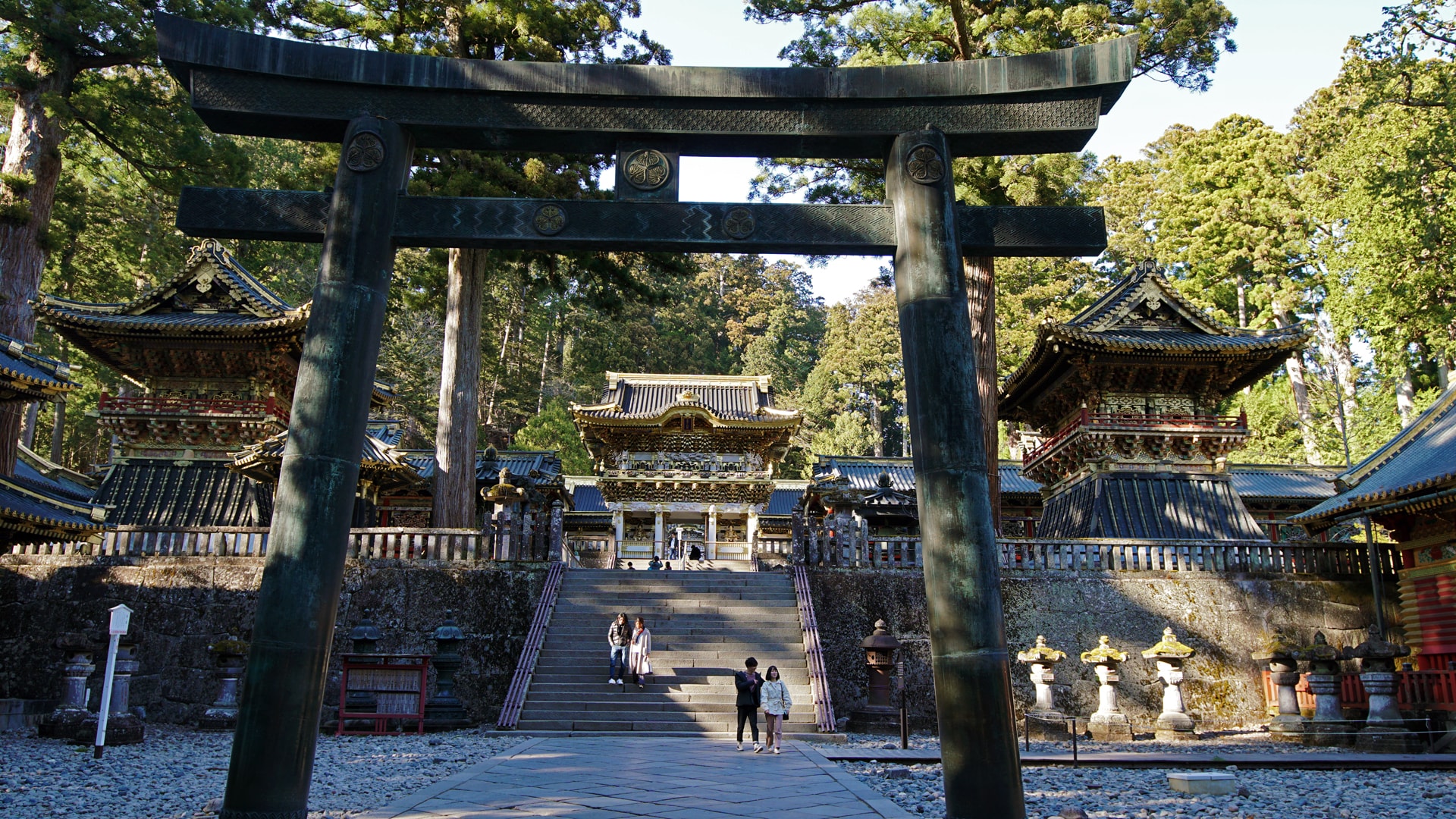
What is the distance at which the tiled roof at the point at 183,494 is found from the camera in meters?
18.8

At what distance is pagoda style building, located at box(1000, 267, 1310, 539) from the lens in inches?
750

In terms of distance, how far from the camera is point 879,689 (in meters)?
13.7

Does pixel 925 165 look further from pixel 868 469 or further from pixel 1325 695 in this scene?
pixel 868 469

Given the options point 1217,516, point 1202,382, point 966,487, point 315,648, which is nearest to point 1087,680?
point 1217,516

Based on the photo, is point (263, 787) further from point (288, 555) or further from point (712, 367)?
point (712, 367)

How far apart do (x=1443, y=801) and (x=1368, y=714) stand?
5.50m

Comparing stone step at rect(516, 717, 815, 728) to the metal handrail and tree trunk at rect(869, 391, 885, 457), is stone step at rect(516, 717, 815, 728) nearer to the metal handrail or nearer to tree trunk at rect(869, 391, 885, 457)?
the metal handrail

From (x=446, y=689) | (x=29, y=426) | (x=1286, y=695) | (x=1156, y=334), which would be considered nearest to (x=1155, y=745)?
(x=1286, y=695)

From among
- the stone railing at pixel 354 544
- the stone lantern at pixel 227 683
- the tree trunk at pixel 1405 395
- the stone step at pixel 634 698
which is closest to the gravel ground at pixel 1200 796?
the stone step at pixel 634 698

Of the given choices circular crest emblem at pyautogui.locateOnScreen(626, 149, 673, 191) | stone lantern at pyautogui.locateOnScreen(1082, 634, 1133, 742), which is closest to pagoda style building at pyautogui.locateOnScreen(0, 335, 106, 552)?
circular crest emblem at pyautogui.locateOnScreen(626, 149, 673, 191)

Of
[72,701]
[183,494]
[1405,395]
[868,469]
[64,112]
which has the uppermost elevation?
[64,112]

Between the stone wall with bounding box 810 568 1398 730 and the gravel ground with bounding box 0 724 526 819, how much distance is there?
6059 mm

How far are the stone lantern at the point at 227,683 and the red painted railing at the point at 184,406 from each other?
25.5 ft

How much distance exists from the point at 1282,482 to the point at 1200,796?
2369 centimetres
